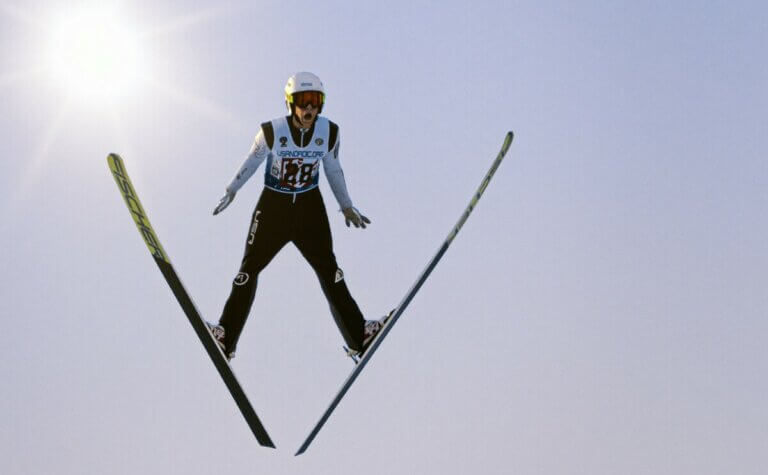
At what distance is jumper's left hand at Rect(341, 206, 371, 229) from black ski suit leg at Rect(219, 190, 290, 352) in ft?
2.59

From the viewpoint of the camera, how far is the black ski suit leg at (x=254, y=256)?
10.7 metres

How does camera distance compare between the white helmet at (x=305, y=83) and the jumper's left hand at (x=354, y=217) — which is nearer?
the white helmet at (x=305, y=83)

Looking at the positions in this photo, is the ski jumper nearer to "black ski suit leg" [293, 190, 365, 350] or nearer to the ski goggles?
"black ski suit leg" [293, 190, 365, 350]

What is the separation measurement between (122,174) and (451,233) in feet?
13.3

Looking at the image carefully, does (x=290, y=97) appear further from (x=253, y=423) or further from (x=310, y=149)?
(x=253, y=423)

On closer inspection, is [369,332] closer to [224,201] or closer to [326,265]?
[326,265]

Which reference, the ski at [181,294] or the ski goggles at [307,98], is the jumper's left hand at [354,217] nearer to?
the ski goggles at [307,98]

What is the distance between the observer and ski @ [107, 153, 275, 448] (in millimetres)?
9586

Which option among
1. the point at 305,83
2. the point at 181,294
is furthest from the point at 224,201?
the point at 305,83

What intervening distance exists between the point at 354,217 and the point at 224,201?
60.0 inches

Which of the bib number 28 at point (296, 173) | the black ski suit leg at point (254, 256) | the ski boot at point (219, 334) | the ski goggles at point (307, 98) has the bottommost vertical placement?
the ski boot at point (219, 334)

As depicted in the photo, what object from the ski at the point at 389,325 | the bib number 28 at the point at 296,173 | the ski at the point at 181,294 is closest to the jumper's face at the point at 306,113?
the bib number 28 at the point at 296,173

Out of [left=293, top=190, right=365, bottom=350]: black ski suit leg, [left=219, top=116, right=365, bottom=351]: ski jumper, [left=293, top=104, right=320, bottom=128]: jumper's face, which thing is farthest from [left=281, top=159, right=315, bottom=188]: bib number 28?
[left=293, top=104, right=320, bottom=128]: jumper's face

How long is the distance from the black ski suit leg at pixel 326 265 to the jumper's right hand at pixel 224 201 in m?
0.75
